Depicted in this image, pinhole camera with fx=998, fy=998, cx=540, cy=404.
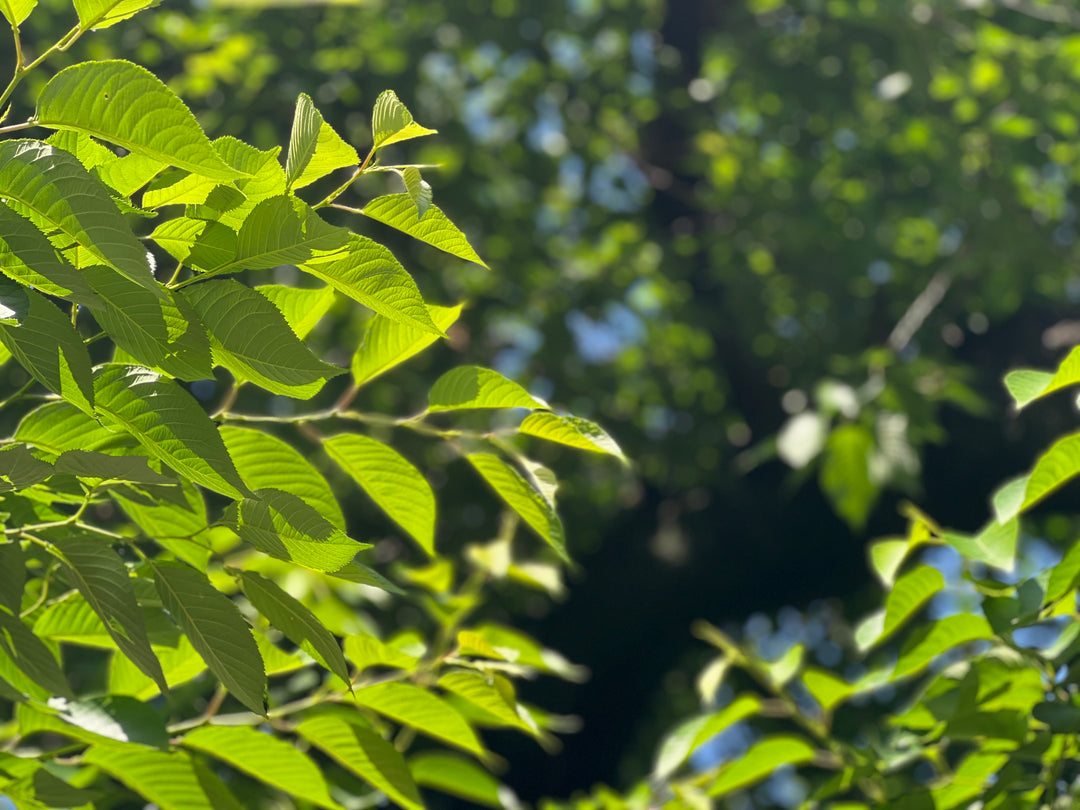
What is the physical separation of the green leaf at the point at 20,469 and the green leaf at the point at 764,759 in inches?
32.7

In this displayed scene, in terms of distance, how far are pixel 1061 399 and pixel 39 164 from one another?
3051 mm

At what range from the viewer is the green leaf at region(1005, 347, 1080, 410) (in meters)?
0.72

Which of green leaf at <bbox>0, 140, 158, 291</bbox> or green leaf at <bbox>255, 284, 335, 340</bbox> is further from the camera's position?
green leaf at <bbox>255, 284, 335, 340</bbox>

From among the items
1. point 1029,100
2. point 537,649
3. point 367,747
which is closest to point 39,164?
point 367,747

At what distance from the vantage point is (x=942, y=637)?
3.08ft

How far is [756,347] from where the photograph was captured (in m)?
3.97

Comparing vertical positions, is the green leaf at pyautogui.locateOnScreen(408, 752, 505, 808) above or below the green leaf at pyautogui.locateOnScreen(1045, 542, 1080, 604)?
below

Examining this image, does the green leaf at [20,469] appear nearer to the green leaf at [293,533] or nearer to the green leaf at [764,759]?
the green leaf at [293,533]

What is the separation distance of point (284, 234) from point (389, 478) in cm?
30

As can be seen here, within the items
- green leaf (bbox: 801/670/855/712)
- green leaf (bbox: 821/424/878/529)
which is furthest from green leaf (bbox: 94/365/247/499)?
green leaf (bbox: 821/424/878/529)

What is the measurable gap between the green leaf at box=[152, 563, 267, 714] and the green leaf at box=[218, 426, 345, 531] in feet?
0.40

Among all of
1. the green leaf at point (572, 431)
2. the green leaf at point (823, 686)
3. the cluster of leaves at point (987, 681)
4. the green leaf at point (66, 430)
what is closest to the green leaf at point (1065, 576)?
the cluster of leaves at point (987, 681)

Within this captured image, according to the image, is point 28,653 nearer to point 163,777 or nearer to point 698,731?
point 163,777

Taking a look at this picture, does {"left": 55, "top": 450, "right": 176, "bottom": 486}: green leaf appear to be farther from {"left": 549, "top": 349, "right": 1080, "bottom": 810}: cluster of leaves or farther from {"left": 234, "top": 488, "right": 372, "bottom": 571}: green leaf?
{"left": 549, "top": 349, "right": 1080, "bottom": 810}: cluster of leaves
